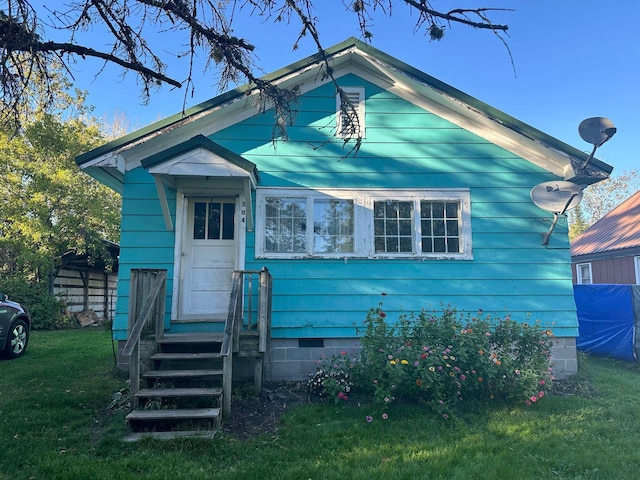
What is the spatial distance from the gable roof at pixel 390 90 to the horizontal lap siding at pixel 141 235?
1.10 ft

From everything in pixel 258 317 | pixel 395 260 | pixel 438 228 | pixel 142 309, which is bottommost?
pixel 258 317

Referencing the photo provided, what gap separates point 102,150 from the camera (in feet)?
18.5

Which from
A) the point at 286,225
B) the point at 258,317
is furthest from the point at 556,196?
the point at 258,317

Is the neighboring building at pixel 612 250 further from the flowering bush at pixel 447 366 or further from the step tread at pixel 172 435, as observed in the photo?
the step tread at pixel 172 435

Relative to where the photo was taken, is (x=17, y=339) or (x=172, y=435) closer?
(x=172, y=435)

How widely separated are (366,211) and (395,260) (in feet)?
2.84

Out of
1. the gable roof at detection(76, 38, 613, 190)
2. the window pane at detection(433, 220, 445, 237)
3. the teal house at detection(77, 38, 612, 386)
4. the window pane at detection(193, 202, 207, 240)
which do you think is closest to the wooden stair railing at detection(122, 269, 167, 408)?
the teal house at detection(77, 38, 612, 386)

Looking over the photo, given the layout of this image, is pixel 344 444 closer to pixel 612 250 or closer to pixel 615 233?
pixel 612 250

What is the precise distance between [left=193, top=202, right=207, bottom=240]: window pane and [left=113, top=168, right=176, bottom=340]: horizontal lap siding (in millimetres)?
333

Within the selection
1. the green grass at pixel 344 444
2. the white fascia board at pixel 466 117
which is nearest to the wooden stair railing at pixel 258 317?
the green grass at pixel 344 444

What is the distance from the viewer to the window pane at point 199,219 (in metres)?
6.13

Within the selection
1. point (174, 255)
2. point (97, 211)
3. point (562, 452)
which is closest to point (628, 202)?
point (562, 452)

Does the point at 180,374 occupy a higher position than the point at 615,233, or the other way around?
the point at 615,233

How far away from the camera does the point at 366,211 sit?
6199mm
